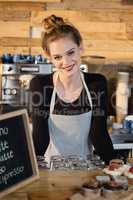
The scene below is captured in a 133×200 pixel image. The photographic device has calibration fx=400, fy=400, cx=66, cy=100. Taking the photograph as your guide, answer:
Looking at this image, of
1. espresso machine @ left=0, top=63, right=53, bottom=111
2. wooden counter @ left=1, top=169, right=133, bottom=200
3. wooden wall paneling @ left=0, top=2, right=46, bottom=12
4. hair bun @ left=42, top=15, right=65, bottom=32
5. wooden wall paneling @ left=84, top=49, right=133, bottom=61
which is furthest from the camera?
wooden wall paneling @ left=84, top=49, right=133, bottom=61

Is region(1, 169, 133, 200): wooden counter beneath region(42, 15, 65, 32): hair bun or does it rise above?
beneath

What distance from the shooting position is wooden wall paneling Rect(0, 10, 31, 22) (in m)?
2.97

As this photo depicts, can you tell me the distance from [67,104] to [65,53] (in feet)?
0.70

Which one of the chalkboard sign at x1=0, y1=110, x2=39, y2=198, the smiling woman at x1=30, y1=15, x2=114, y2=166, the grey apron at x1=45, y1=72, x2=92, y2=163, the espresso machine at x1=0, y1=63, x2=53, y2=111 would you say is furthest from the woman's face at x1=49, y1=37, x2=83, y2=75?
the espresso machine at x1=0, y1=63, x2=53, y2=111

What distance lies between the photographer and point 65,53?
5.06 ft

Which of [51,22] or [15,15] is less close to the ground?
[15,15]

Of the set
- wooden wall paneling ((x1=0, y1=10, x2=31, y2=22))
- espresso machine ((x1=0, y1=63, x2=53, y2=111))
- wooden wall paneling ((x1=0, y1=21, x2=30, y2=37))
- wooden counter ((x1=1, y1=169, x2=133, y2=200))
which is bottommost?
wooden counter ((x1=1, y1=169, x2=133, y2=200))

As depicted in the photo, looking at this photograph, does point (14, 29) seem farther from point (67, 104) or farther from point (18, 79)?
point (67, 104)

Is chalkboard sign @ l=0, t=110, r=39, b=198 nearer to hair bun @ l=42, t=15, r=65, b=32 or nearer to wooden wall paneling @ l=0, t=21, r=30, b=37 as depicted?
hair bun @ l=42, t=15, r=65, b=32

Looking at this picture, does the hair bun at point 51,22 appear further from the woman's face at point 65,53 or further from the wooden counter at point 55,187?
the wooden counter at point 55,187

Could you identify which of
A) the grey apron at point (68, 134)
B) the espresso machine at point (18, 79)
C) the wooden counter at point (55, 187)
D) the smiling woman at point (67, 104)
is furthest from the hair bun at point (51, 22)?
the espresso machine at point (18, 79)

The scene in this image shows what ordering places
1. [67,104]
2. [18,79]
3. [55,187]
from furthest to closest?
[18,79] → [67,104] → [55,187]

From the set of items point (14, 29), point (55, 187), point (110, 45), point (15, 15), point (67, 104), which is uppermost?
point (15, 15)

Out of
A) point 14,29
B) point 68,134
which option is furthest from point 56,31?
point 14,29
